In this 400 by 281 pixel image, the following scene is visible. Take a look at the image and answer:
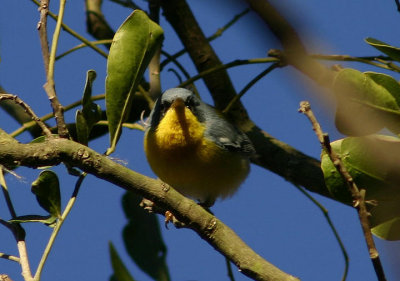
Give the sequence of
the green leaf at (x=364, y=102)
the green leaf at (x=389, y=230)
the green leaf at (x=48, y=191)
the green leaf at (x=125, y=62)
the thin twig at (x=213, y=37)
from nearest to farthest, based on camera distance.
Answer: the green leaf at (x=364, y=102)
the green leaf at (x=389, y=230)
the green leaf at (x=48, y=191)
the green leaf at (x=125, y=62)
the thin twig at (x=213, y=37)

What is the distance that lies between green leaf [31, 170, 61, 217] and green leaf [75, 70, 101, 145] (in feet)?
0.50

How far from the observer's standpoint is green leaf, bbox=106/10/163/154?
1932mm

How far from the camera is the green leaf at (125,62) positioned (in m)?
1.93

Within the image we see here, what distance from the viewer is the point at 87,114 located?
6.48 feet

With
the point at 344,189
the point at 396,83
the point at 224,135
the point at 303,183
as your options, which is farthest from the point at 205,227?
the point at 224,135

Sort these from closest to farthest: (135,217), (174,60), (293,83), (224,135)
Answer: (293,83)
(135,217)
(174,60)
(224,135)

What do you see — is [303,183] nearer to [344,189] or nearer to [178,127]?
[178,127]

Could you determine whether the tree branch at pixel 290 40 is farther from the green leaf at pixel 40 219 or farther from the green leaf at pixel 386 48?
the green leaf at pixel 40 219

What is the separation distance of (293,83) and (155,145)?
6.66ft

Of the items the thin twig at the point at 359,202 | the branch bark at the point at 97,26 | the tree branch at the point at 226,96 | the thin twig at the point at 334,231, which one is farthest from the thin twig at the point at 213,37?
the thin twig at the point at 359,202

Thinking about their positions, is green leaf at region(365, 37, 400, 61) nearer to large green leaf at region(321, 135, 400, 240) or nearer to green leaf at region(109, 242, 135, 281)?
large green leaf at region(321, 135, 400, 240)

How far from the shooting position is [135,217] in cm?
246

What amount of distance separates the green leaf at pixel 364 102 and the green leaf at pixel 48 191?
858mm

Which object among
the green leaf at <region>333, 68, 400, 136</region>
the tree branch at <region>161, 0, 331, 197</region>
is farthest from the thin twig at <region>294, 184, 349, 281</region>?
the green leaf at <region>333, 68, 400, 136</region>
